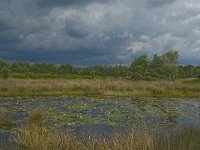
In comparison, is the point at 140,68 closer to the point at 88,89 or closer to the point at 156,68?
the point at 156,68

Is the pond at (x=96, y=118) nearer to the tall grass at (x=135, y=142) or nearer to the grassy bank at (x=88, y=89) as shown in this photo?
the tall grass at (x=135, y=142)

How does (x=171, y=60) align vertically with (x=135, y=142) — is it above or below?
above

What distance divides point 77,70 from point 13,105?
116814 millimetres

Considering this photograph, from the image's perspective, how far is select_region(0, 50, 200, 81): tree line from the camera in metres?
85.3

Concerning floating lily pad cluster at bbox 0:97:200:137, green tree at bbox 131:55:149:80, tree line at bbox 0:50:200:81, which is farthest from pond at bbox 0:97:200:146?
green tree at bbox 131:55:149:80

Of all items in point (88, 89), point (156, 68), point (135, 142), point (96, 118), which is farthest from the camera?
point (156, 68)

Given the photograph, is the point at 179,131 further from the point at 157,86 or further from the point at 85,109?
the point at 157,86

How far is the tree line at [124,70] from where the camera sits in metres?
85.3

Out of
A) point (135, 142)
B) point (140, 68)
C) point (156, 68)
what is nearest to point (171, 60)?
point (140, 68)

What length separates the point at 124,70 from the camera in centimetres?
12838

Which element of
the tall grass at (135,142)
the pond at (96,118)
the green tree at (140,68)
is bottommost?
the pond at (96,118)

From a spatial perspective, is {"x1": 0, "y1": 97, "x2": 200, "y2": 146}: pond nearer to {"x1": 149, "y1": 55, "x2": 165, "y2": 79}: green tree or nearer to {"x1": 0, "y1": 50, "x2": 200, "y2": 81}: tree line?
{"x1": 0, "y1": 50, "x2": 200, "y2": 81}: tree line

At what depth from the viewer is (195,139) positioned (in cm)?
1107

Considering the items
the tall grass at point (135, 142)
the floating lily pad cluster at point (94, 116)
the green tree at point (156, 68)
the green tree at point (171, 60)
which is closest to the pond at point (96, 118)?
the floating lily pad cluster at point (94, 116)
